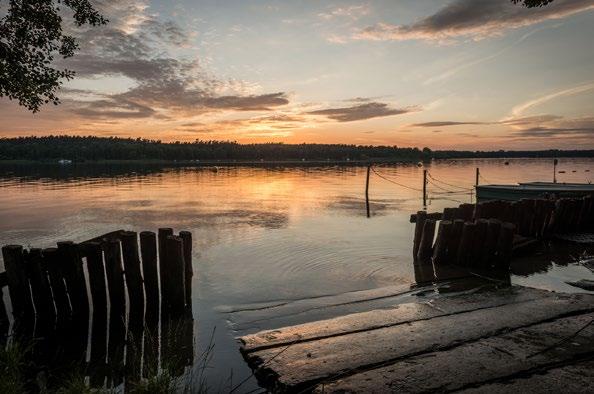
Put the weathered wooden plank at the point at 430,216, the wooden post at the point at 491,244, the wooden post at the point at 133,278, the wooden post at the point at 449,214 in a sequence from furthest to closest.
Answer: the wooden post at the point at 449,214 < the weathered wooden plank at the point at 430,216 < the wooden post at the point at 491,244 < the wooden post at the point at 133,278

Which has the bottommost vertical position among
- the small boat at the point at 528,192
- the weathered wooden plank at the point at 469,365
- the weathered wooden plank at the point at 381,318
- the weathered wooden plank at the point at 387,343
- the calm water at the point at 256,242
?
the calm water at the point at 256,242

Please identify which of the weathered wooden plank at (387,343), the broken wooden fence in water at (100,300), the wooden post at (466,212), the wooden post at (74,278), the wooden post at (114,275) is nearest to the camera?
the weathered wooden plank at (387,343)

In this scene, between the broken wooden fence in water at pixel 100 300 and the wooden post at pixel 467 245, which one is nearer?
the broken wooden fence in water at pixel 100 300

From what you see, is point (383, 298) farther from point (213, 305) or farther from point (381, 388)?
point (381, 388)

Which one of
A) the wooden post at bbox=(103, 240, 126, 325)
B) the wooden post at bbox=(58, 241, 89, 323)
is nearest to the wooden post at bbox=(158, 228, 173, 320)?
the wooden post at bbox=(103, 240, 126, 325)

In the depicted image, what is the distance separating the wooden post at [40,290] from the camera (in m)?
9.22

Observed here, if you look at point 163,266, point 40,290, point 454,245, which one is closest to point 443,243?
point 454,245

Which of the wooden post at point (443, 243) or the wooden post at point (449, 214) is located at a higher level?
the wooden post at point (449, 214)

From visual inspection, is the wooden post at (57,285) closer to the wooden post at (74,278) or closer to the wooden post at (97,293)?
the wooden post at (74,278)

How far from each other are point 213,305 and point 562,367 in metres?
8.70

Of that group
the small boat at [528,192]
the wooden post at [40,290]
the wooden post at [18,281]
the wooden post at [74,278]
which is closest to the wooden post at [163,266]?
the wooden post at [74,278]

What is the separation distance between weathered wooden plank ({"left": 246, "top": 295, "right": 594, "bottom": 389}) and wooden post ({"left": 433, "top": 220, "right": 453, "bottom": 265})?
5993 mm

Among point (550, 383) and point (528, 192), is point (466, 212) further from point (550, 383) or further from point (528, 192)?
point (528, 192)

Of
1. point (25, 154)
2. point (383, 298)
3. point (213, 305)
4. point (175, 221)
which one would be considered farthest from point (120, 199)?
point (25, 154)
